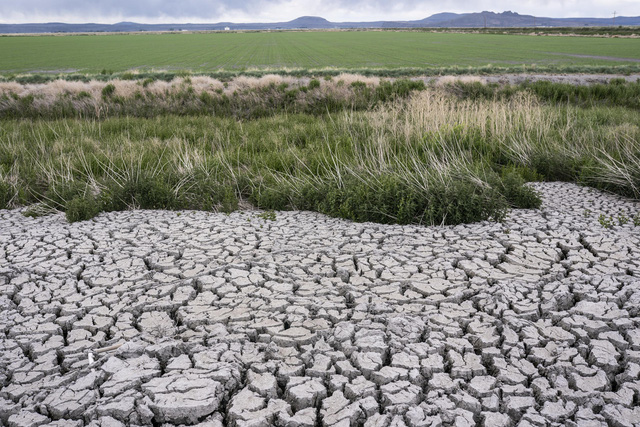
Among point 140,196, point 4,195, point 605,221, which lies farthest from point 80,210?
point 605,221

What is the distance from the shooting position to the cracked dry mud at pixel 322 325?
10.0 ft

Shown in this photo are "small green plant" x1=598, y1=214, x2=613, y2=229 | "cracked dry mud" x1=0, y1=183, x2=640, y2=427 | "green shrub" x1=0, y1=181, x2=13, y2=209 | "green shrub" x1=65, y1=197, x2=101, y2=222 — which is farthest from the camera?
"green shrub" x1=0, y1=181, x2=13, y2=209

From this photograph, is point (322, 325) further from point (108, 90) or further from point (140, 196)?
point (108, 90)

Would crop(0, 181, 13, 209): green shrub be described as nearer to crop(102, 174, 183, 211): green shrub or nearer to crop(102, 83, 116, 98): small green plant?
crop(102, 174, 183, 211): green shrub

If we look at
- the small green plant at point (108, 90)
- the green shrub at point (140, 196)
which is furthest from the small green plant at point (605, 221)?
the small green plant at point (108, 90)

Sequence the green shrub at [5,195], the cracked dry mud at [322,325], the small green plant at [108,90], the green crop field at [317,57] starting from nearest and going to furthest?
1. the cracked dry mud at [322,325]
2. the green shrub at [5,195]
3. the small green plant at [108,90]
4. the green crop field at [317,57]

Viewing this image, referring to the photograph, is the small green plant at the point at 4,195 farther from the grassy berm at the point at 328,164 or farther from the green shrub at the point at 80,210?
the green shrub at the point at 80,210

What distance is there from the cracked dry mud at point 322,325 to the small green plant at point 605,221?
0.13 meters

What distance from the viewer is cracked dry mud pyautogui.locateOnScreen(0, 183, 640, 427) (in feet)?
10.0

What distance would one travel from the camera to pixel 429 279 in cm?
475

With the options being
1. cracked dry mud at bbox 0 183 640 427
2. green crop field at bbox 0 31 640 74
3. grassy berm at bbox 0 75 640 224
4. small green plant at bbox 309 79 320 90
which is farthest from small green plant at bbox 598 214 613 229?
green crop field at bbox 0 31 640 74

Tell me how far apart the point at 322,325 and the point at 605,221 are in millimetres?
4462

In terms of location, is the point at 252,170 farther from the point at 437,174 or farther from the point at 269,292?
the point at 269,292

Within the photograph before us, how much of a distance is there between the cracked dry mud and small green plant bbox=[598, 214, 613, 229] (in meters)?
0.13
